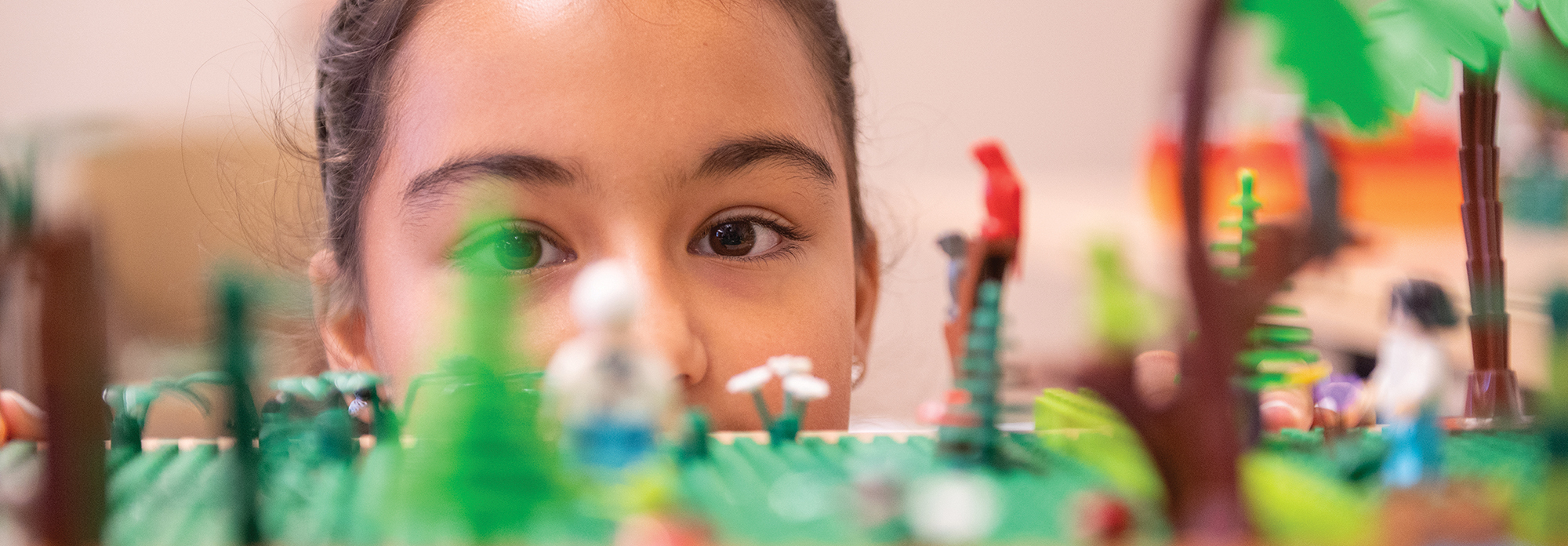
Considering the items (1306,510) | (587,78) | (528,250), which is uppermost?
(587,78)

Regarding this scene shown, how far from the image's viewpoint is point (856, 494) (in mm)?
266

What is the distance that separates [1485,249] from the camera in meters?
0.40

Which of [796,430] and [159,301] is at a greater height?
[159,301]

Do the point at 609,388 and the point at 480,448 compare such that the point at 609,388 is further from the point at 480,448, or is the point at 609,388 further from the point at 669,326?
the point at 669,326

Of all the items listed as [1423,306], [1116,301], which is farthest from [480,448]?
[1423,306]

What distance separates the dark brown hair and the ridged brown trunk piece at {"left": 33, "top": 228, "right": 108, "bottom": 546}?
0.49 m

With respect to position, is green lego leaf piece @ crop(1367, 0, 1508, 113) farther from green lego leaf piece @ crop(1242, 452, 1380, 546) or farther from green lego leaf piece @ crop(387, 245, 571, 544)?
green lego leaf piece @ crop(387, 245, 571, 544)

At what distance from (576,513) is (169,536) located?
0.12 m

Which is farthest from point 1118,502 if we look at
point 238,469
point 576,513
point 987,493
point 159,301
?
point 159,301

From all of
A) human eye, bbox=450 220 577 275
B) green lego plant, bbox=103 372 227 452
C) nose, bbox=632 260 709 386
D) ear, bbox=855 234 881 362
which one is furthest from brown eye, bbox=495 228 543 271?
ear, bbox=855 234 881 362

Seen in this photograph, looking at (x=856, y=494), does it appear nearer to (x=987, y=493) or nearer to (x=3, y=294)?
(x=987, y=493)

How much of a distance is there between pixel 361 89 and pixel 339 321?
19 cm

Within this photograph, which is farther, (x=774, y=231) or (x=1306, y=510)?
(x=774, y=231)

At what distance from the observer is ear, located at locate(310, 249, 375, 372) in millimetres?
773
